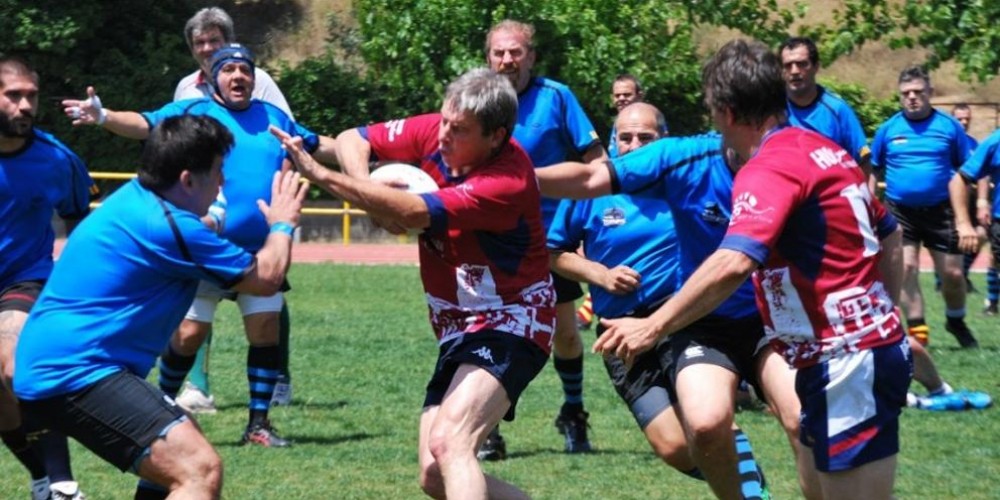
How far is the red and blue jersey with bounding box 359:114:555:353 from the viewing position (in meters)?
5.36

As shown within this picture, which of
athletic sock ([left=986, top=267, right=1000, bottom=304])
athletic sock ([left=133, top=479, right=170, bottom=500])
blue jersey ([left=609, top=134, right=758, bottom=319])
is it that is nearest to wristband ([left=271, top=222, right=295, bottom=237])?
athletic sock ([left=133, top=479, right=170, bottom=500])

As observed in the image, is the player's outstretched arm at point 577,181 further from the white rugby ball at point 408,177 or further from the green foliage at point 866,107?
the green foliage at point 866,107

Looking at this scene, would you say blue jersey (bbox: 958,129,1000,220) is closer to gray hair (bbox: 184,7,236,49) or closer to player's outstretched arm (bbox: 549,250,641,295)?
player's outstretched arm (bbox: 549,250,641,295)

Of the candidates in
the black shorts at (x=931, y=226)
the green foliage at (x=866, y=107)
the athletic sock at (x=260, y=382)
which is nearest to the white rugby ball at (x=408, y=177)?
the athletic sock at (x=260, y=382)

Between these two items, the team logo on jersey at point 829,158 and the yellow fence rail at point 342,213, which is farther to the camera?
the yellow fence rail at point 342,213

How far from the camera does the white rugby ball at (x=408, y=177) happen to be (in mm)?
5469

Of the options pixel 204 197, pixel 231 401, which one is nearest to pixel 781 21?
pixel 231 401

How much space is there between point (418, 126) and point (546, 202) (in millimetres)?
2098

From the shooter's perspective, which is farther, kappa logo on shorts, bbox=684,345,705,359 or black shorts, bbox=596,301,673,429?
black shorts, bbox=596,301,673,429

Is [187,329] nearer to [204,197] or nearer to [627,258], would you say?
[627,258]

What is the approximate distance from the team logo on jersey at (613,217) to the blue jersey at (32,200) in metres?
2.36

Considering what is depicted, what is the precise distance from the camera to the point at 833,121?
823 cm

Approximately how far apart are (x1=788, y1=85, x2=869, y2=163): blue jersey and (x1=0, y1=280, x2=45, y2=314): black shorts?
3863mm

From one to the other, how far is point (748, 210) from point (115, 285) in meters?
2.03
